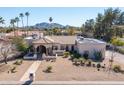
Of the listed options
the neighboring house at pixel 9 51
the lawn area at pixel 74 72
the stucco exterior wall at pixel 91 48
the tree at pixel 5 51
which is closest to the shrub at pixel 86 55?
the stucco exterior wall at pixel 91 48

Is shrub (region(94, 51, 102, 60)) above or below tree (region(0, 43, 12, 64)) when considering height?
below

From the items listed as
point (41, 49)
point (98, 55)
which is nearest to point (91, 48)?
point (98, 55)

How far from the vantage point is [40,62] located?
13.6 m

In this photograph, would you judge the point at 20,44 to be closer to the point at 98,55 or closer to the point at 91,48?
the point at 91,48

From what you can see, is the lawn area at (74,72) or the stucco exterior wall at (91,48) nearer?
the lawn area at (74,72)

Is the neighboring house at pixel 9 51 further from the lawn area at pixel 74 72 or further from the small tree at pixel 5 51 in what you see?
the lawn area at pixel 74 72

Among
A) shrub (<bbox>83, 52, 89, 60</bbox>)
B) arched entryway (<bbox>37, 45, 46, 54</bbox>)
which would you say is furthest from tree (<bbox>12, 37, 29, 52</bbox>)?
shrub (<bbox>83, 52, 89, 60</bbox>)

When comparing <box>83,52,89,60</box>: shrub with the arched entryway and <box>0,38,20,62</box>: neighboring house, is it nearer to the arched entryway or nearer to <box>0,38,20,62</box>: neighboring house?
the arched entryway

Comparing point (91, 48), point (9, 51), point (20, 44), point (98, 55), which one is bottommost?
point (98, 55)

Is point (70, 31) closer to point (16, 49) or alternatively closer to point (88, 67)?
point (16, 49)

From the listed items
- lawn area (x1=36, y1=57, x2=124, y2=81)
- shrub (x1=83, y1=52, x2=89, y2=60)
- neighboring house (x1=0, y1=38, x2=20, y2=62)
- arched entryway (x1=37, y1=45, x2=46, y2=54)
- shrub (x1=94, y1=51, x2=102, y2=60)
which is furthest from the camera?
arched entryway (x1=37, y1=45, x2=46, y2=54)

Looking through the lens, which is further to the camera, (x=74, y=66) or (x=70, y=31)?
(x=70, y=31)
